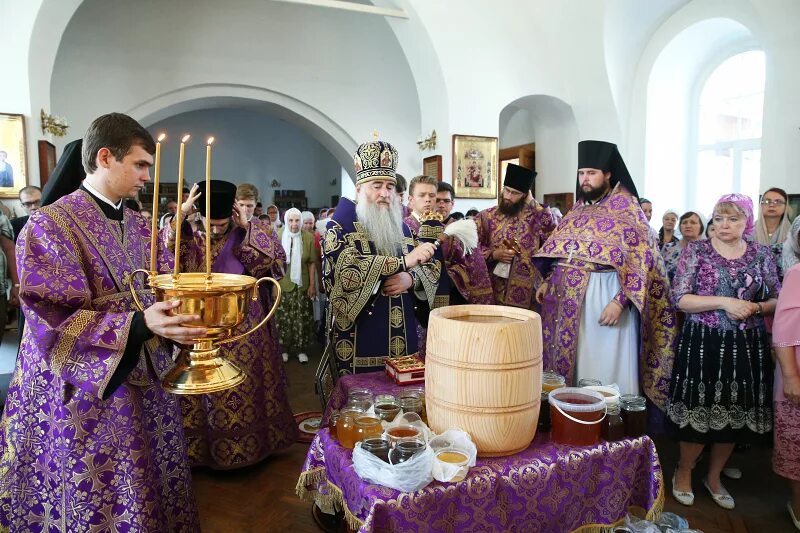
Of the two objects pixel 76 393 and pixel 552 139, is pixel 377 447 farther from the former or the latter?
pixel 552 139

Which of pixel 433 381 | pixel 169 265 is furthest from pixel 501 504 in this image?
pixel 169 265

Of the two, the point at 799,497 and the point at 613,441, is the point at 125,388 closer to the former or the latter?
the point at 613,441

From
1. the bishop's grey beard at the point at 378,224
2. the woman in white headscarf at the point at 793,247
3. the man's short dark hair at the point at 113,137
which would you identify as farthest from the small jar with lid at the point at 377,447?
the woman in white headscarf at the point at 793,247

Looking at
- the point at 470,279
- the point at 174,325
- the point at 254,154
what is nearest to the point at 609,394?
the point at 174,325

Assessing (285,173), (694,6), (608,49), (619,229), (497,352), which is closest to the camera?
(497,352)

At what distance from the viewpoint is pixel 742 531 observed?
2.69 m

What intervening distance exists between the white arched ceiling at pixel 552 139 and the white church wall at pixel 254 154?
430 inches

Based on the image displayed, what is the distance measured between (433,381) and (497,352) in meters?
0.23

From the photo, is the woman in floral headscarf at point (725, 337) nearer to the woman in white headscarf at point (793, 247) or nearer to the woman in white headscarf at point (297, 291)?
the woman in white headscarf at point (793, 247)

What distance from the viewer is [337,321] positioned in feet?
9.40

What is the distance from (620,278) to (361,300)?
142 centimetres

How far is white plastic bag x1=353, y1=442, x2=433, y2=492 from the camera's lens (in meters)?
1.35

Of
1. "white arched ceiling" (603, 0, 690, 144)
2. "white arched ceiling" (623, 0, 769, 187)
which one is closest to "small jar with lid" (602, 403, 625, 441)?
"white arched ceiling" (623, 0, 769, 187)

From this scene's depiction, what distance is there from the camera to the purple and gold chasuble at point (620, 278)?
Answer: 10.1 feet
